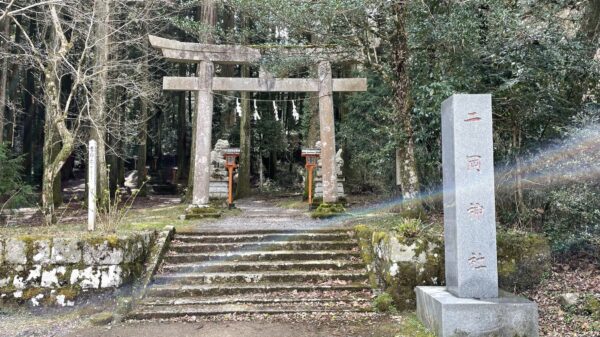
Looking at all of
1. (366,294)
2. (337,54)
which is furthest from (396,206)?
(366,294)

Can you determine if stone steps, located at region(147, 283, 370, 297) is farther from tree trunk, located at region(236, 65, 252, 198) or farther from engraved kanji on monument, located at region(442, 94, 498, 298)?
tree trunk, located at region(236, 65, 252, 198)

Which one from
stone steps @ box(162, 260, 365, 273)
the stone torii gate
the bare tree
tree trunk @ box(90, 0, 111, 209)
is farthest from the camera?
tree trunk @ box(90, 0, 111, 209)

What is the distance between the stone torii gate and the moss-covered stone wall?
175 inches

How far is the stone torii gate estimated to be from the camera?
10.2 metres

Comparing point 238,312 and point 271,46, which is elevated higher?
point 271,46

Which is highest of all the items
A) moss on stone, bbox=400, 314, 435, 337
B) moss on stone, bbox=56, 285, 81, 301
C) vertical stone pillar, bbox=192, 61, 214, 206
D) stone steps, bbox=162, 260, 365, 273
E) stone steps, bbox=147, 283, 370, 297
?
vertical stone pillar, bbox=192, 61, 214, 206

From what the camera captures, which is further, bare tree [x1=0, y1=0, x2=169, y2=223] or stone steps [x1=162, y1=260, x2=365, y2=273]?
bare tree [x1=0, y1=0, x2=169, y2=223]

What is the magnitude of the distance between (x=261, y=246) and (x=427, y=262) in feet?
9.35

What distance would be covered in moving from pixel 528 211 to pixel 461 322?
372 centimetres

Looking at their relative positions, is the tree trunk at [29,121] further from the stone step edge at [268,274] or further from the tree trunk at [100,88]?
the stone step edge at [268,274]

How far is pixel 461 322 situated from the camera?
4.19 meters

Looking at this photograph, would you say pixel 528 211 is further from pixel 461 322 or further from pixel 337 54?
pixel 337 54

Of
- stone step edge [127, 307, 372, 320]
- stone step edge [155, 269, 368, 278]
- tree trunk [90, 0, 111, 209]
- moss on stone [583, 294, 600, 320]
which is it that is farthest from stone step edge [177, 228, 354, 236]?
tree trunk [90, 0, 111, 209]

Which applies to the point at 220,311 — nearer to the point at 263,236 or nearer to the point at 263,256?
the point at 263,256
